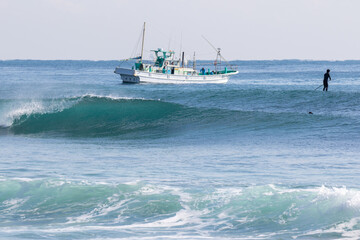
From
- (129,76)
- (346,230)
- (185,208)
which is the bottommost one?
(185,208)

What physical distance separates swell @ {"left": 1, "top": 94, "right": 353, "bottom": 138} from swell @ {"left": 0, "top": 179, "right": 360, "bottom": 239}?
35.6 feet

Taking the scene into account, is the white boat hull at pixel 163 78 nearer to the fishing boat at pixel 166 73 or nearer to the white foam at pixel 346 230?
the fishing boat at pixel 166 73

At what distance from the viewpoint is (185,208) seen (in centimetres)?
880

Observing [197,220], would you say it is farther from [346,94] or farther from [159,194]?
[346,94]

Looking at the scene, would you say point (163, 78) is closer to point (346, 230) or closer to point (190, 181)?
point (190, 181)

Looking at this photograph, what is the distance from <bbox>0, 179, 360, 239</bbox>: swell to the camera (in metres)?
7.91

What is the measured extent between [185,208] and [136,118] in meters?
17.6

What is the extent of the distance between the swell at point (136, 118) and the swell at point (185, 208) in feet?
35.6

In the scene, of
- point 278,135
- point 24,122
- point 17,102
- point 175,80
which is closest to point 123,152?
point 278,135

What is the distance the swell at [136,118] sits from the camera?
70.1 ft

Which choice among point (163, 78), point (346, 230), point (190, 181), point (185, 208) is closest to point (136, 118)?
point (190, 181)

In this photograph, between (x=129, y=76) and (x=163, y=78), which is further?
(x=129, y=76)

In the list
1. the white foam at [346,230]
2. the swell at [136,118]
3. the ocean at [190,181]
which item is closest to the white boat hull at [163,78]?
the swell at [136,118]

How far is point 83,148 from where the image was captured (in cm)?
1691
